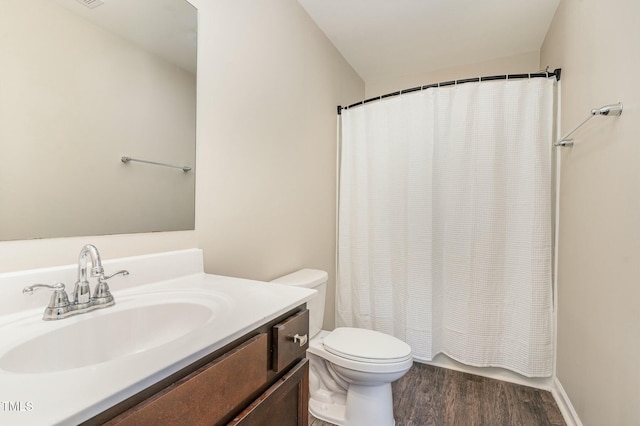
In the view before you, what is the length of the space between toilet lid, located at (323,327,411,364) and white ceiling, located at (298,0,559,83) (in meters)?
1.97

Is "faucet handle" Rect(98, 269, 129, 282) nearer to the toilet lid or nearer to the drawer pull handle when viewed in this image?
the drawer pull handle

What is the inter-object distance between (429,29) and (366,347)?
2.13 m

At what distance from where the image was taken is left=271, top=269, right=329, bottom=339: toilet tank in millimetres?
1584

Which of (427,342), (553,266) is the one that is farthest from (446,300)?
(553,266)

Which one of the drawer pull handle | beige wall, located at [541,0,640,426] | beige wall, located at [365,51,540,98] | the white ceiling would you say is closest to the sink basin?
the drawer pull handle

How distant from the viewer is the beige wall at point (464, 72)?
7.92ft

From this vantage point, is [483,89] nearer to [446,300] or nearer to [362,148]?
[362,148]

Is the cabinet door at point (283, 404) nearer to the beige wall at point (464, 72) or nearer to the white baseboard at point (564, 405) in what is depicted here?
the white baseboard at point (564, 405)

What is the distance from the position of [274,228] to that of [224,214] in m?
0.38

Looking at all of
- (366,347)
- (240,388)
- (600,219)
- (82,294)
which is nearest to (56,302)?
(82,294)

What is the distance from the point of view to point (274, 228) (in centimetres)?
165

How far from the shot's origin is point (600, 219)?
1.22 meters

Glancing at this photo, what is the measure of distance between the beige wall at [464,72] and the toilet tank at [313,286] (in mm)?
2062

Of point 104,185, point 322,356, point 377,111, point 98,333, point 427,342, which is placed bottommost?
point 427,342
